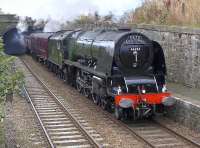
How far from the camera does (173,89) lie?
1609cm

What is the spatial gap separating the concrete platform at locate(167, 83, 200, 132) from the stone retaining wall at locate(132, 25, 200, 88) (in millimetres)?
930

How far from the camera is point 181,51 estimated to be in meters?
16.9

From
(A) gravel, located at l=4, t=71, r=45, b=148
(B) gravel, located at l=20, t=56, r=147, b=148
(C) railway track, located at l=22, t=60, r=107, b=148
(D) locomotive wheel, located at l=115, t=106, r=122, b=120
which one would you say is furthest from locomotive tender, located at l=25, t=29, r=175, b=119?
(A) gravel, located at l=4, t=71, r=45, b=148

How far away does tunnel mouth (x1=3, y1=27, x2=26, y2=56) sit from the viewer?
134 ft

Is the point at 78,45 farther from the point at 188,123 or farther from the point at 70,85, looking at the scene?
the point at 188,123

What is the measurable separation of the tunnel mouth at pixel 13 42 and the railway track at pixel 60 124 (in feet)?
70.0

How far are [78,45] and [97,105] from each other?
11.6 feet

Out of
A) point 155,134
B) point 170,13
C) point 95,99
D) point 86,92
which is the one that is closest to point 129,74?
point 155,134

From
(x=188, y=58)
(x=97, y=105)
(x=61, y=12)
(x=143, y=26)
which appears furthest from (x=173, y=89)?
(x=61, y=12)

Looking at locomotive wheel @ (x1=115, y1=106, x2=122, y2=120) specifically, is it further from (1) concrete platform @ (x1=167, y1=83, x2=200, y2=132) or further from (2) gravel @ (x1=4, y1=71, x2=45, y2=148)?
(2) gravel @ (x1=4, y1=71, x2=45, y2=148)

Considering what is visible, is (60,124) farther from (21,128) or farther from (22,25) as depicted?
(22,25)

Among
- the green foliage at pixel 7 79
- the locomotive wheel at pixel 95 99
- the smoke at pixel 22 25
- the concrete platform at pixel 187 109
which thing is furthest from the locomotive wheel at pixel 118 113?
the smoke at pixel 22 25

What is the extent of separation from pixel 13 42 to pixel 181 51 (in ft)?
88.7

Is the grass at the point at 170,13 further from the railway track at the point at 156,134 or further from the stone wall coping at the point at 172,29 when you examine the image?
the railway track at the point at 156,134
